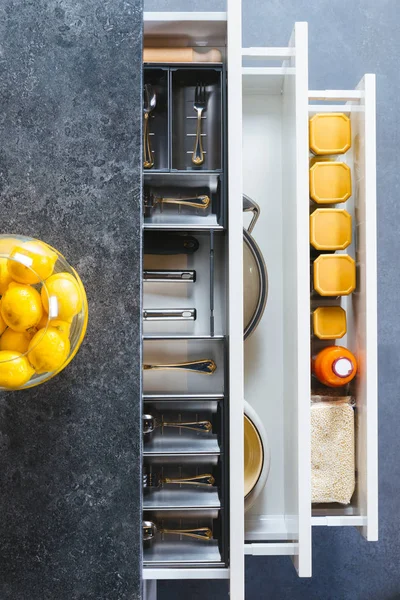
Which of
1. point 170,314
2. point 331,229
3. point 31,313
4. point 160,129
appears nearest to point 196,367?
point 170,314

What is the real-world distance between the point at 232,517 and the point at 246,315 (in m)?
0.49

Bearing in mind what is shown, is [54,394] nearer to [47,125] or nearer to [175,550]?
[47,125]

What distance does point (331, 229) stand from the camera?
53.7 inches

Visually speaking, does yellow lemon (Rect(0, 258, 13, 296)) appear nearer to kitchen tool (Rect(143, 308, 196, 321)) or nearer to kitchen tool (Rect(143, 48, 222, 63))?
kitchen tool (Rect(143, 308, 196, 321))

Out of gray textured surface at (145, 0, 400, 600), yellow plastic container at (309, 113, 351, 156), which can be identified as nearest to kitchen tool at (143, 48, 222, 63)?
yellow plastic container at (309, 113, 351, 156)

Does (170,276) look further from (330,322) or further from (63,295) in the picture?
(63,295)

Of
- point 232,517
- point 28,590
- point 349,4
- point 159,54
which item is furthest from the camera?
point 349,4

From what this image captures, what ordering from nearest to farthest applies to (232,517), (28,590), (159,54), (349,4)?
(28,590) → (232,517) → (159,54) → (349,4)

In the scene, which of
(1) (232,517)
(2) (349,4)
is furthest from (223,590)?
(2) (349,4)

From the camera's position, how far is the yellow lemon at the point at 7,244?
772 millimetres

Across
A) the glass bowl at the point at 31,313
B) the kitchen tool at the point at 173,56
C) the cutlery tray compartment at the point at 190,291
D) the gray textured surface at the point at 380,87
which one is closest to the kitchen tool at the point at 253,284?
the cutlery tray compartment at the point at 190,291

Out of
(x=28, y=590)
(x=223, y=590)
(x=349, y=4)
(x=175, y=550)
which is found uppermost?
(x=349, y=4)

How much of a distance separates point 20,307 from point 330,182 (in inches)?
35.7

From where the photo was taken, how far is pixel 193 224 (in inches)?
50.9
